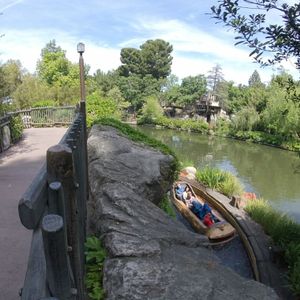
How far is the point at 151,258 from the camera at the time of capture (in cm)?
297

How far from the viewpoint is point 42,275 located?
108 cm

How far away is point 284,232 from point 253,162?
18430mm

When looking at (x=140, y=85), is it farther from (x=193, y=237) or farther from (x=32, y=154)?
(x=193, y=237)

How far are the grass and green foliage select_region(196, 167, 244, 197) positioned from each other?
1445 mm

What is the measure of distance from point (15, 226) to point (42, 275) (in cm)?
381

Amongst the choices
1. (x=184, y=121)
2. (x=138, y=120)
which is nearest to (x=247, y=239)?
(x=184, y=121)

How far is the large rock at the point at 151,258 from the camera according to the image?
2.69 meters

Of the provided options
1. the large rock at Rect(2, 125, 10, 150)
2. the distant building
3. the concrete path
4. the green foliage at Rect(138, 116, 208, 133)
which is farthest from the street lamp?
the distant building

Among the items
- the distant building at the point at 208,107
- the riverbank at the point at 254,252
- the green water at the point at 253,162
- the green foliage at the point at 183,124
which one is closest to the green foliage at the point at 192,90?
the distant building at the point at 208,107

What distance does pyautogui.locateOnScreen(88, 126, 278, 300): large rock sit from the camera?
2693 millimetres

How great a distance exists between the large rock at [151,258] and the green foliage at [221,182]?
8.25 meters

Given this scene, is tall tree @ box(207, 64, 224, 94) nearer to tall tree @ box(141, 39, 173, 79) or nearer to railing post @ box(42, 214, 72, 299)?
tall tree @ box(141, 39, 173, 79)

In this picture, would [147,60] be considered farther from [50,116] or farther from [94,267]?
[94,267]

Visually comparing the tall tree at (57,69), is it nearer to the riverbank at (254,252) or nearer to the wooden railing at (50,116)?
the wooden railing at (50,116)
